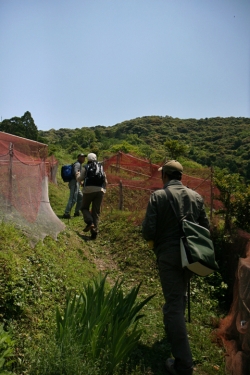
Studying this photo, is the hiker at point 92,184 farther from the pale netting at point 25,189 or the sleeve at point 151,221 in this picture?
the sleeve at point 151,221

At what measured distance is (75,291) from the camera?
469 cm

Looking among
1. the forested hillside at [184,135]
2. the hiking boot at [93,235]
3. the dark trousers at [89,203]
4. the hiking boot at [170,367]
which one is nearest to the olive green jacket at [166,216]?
the hiking boot at [170,367]

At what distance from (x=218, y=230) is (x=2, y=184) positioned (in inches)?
153

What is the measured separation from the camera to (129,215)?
30.3ft

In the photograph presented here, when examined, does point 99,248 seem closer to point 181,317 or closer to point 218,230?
point 218,230

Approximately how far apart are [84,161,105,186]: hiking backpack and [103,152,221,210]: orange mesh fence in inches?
88.0

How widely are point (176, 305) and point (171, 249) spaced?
0.53m

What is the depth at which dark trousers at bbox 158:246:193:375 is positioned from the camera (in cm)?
362

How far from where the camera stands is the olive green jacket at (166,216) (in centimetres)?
385

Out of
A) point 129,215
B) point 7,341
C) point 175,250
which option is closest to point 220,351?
point 175,250

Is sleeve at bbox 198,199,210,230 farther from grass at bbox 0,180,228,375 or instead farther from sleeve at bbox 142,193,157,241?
grass at bbox 0,180,228,375

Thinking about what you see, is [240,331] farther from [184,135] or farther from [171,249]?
[184,135]

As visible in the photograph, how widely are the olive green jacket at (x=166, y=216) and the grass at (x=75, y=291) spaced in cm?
65

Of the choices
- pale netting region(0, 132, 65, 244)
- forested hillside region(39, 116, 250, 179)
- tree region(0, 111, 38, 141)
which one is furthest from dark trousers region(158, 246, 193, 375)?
forested hillside region(39, 116, 250, 179)
